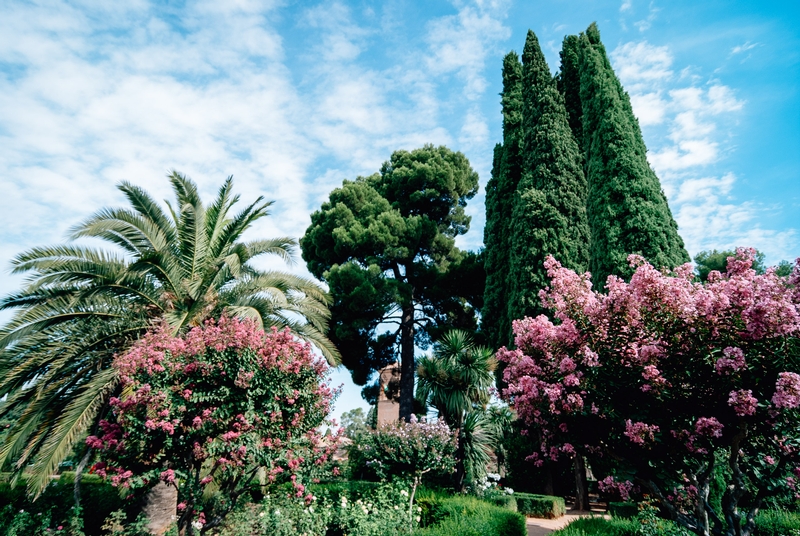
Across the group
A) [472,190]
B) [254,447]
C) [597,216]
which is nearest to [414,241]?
[472,190]

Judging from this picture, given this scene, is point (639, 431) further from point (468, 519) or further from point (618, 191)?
point (618, 191)

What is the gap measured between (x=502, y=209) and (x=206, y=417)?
51.9 feet

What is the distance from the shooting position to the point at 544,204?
1608cm

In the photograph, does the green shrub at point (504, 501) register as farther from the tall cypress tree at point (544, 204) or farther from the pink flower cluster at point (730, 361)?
the pink flower cluster at point (730, 361)

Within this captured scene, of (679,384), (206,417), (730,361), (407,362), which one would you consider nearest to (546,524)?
(407,362)

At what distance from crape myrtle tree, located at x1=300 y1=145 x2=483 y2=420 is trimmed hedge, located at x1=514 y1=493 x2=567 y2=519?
5.96 m

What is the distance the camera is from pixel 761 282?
4.68 metres

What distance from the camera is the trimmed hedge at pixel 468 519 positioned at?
6952 mm

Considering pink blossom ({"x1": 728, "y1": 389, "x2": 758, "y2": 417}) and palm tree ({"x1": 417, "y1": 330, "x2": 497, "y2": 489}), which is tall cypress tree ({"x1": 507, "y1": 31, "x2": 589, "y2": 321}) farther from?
pink blossom ({"x1": 728, "y1": 389, "x2": 758, "y2": 417})

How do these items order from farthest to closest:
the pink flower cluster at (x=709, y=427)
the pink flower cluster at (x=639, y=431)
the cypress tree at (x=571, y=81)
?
the cypress tree at (x=571, y=81), the pink flower cluster at (x=639, y=431), the pink flower cluster at (x=709, y=427)

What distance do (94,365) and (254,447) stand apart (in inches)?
238

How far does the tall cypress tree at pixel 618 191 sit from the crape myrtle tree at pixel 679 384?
833 centimetres

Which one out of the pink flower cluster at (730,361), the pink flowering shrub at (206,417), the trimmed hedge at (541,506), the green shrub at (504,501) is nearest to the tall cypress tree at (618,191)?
the trimmed hedge at (541,506)

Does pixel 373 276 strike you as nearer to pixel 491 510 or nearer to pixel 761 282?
pixel 491 510
